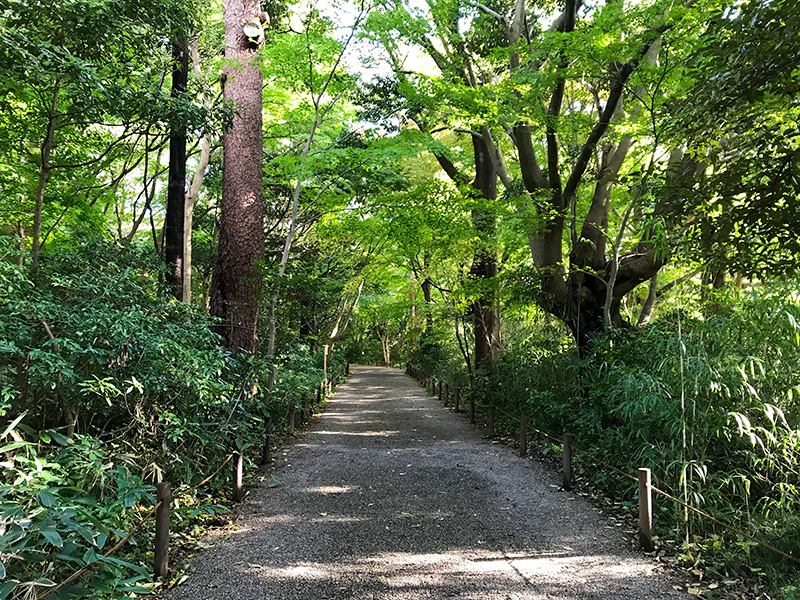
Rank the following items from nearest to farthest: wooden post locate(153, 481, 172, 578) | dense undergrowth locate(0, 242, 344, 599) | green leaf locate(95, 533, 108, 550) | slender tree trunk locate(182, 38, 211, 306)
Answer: green leaf locate(95, 533, 108, 550)
dense undergrowth locate(0, 242, 344, 599)
wooden post locate(153, 481, 172, 578)
slender tree trunk locate(182, 38, 211, 306)

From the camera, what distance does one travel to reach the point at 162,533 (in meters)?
3.52

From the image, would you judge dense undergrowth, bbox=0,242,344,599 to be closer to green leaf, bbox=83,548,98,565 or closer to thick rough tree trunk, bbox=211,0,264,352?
Answer: green leaf, bbox=83,548,98,565

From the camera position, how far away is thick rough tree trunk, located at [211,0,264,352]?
7270 millimetres

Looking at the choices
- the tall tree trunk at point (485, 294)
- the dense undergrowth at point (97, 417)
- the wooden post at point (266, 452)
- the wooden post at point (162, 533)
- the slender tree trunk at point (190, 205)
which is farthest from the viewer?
the tall tree trunk at point (485, 294)

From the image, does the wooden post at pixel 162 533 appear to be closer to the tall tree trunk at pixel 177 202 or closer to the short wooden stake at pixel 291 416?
the tall tree trunk at pixel 177 202

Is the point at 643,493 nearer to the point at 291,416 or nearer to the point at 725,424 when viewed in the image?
the point at 725,424

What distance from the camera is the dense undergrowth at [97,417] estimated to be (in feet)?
8.97

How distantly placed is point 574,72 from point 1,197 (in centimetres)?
1026

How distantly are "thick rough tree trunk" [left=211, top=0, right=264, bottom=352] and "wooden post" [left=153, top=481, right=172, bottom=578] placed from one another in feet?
12.1

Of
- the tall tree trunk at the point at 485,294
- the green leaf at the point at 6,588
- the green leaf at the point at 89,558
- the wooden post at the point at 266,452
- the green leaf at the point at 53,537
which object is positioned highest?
the tall tree trunk at the point at 485,294

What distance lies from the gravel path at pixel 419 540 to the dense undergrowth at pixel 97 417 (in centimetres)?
62

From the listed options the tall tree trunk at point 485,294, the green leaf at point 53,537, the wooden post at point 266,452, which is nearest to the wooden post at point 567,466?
the wooden post at point 266,452

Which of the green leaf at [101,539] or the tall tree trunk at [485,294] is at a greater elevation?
the tall tree trunk at [485,294]

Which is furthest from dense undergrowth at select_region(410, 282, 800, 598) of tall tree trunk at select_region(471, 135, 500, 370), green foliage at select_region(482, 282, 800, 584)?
tall tree trunk at select_region(471, 135, 500, 370)
